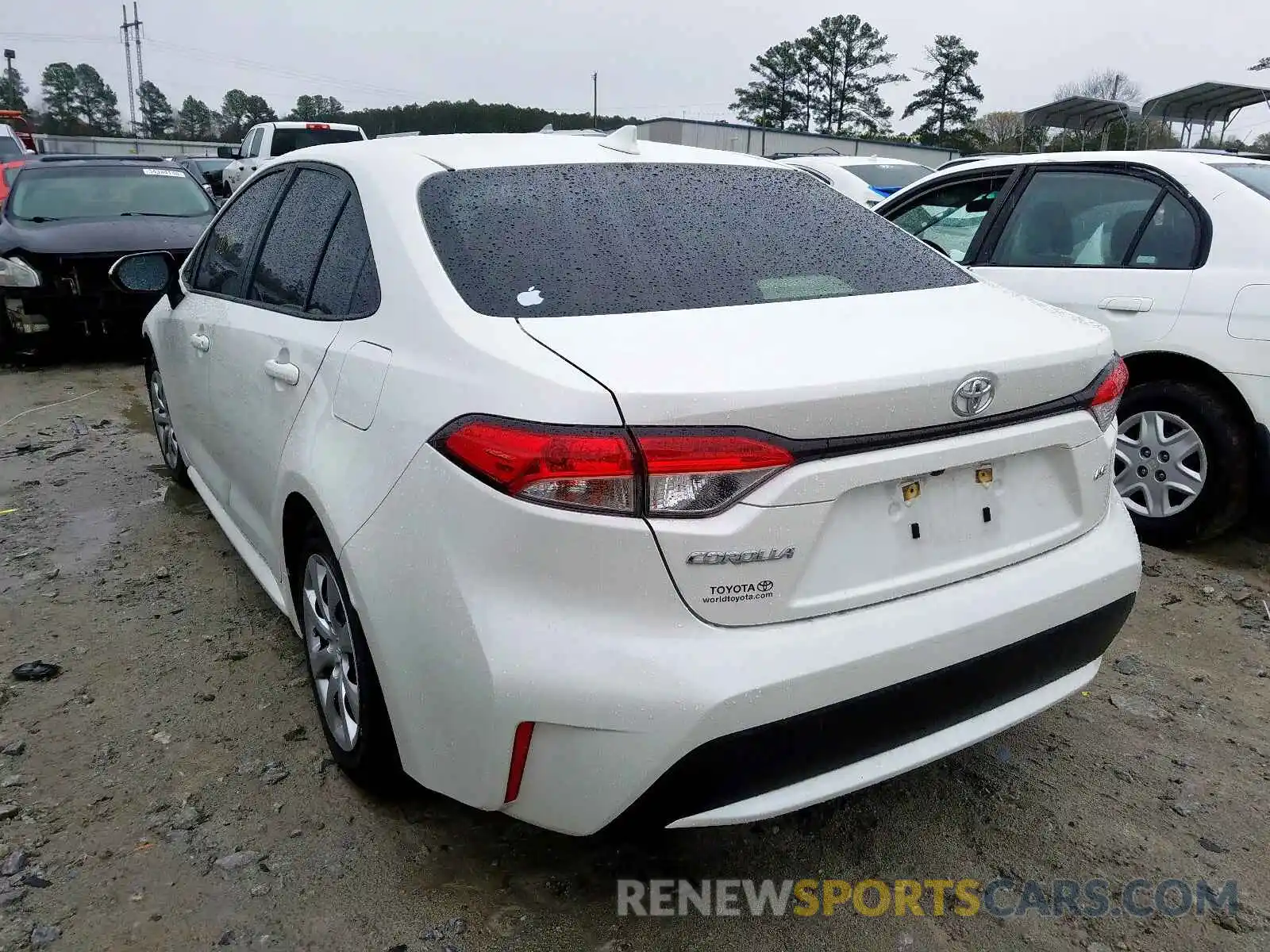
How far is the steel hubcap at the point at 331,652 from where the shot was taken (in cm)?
236

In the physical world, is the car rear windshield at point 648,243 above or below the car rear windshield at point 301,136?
below

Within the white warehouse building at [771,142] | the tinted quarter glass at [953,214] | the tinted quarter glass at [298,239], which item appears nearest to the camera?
the tinted quarter glass at [298,239]

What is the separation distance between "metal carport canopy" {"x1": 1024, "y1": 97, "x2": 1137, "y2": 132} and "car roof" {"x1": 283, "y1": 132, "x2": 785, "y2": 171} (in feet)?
56.5

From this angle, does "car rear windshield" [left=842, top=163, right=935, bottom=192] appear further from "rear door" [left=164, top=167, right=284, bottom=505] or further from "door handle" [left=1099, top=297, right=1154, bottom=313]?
"rear door" [left=164, top=167, right=284, bottom=505]

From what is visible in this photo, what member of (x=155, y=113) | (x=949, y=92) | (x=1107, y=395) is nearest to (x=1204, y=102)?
(x=1107, y=395)

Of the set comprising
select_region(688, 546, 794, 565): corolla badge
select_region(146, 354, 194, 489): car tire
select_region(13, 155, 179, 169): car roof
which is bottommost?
select_region(146, 354, 194, 489): car tire

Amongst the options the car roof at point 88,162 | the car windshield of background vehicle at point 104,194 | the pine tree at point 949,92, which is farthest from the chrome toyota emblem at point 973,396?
the pine tree at point 949,92

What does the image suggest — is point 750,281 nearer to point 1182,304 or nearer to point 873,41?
point 1182,304

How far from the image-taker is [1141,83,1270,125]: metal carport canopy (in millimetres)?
14820

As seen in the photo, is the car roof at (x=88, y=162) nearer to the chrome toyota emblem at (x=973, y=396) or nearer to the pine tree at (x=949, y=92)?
the chrome toyota emblem at (x=973, y=396)

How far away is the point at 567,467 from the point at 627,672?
370mm

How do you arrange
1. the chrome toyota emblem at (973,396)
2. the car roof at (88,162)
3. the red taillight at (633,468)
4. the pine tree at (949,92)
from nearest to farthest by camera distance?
the red taillight at (633,468) → the chrome toyota emblem at (973,396) → the car roof at (88,162) → the pine tree at (949,92)

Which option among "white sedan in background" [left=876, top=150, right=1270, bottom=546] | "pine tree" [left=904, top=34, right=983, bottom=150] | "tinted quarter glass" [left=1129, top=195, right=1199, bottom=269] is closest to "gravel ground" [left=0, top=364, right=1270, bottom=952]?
"white sedan in background" [left=876, top=150, right=1270, bottom=546]

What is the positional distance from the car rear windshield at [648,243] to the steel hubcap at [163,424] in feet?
9.59
